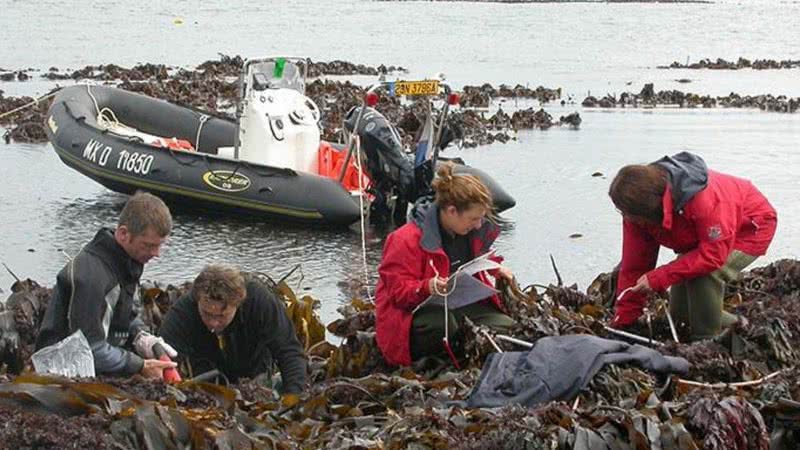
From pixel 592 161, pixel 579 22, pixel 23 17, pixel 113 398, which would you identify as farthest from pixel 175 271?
pixel 579 22

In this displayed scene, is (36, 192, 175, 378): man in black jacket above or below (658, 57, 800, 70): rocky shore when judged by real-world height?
above

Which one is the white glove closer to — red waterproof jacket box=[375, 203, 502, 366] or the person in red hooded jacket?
red waterproof jacket box=[375, 203, 502, 366]

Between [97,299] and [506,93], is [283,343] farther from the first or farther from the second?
[506,93]

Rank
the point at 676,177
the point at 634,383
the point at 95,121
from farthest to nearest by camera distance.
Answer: the point at 95,121, the point at 676,177, the point at 634,383

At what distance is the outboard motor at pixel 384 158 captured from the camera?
12281 millimetres

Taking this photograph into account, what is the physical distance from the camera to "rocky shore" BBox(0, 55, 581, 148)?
18.3 meters

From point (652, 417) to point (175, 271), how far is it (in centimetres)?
636

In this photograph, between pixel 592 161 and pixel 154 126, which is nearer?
pixel 154 126

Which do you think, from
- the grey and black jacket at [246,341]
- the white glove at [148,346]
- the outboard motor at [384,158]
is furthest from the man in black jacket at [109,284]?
the outboard motor at [384,158]

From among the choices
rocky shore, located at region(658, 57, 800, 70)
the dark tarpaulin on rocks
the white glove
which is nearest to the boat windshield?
the white glove

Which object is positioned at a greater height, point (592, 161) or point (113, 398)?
point (113, 398)

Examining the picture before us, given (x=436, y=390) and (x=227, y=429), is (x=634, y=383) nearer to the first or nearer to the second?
(x=436, y=390)

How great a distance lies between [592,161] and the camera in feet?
55.9

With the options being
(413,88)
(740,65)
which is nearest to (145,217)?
(413,88)
